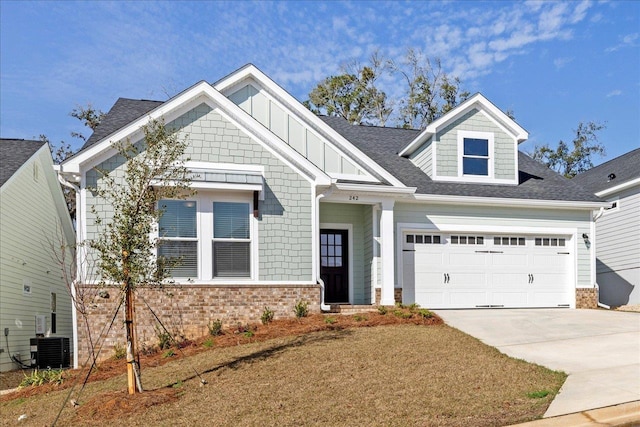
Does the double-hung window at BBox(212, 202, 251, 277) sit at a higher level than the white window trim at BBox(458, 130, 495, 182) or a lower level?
lower

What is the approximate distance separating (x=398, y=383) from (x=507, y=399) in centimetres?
149

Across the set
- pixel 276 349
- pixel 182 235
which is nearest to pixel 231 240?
pixel 182 235

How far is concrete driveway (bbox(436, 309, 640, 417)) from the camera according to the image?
26.0 ft

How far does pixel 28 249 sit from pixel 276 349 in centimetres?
1031

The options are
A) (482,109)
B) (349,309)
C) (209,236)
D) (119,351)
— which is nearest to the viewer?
(119,351)

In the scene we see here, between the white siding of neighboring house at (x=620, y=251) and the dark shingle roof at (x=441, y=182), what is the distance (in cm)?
321

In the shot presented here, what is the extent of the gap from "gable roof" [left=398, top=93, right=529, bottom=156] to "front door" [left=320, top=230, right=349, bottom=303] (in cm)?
386

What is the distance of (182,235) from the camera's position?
13.0m

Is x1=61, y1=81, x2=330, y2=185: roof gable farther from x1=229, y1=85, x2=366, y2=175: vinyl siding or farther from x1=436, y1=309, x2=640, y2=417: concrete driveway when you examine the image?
x1=436, y1=309, x2=640, y2=417: concrete driveway

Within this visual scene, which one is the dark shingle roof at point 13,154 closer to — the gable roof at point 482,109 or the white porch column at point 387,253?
the white porch column at point 387,253

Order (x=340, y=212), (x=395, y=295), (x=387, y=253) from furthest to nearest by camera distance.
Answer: (x=340, y=212), (x=395, y=295), (x=387, y=253)

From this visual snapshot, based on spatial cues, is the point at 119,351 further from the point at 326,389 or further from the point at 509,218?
the point at 509,218

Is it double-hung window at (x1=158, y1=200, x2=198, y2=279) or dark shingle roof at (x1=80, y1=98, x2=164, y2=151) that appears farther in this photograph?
dark shingle roof at (x1=80, y1=98, x2=164, y2=151)

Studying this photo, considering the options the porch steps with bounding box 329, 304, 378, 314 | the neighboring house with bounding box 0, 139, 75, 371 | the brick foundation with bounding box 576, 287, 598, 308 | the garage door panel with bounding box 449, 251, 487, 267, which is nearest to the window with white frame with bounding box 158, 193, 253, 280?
the porch steps with bounding box 329, 304, 378, 314
